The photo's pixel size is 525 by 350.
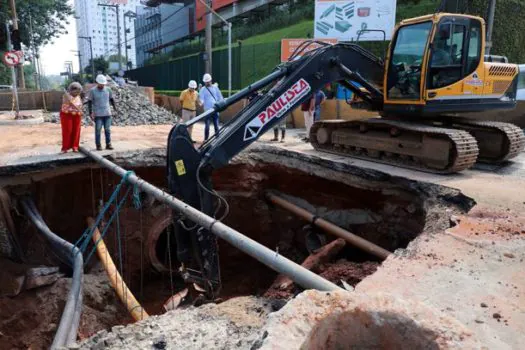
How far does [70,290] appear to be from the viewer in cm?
551

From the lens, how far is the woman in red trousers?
310 inches

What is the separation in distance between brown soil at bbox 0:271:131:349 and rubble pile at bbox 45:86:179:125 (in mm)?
8901

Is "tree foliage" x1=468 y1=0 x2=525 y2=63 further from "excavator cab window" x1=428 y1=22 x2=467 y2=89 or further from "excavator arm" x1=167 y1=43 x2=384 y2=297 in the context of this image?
"excavator arm" x1=167 y1=43 x2=384 y2=297

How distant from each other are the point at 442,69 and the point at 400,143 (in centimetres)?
139

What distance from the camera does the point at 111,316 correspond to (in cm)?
732

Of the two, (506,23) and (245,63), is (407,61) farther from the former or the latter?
(245,63)

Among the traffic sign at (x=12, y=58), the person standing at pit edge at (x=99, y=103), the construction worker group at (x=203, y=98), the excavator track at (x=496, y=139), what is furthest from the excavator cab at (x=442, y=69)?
the traffic sign at (x=12, y=58)

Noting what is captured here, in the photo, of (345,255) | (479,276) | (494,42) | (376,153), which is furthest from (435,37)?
(494,42)

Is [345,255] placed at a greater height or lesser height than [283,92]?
lesser

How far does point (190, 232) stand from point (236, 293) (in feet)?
10.6

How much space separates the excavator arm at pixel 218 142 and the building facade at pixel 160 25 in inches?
1466

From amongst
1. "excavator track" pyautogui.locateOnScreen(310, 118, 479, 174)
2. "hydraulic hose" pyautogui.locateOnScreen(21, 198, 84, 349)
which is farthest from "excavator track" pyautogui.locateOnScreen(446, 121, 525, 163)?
"hydraulic hose" pyautogui.locateOnScreen(21, 198, 84, 349)

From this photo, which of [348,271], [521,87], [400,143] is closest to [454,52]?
[400,143]

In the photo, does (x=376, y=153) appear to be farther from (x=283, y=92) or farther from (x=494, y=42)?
(x=494, y=42)
